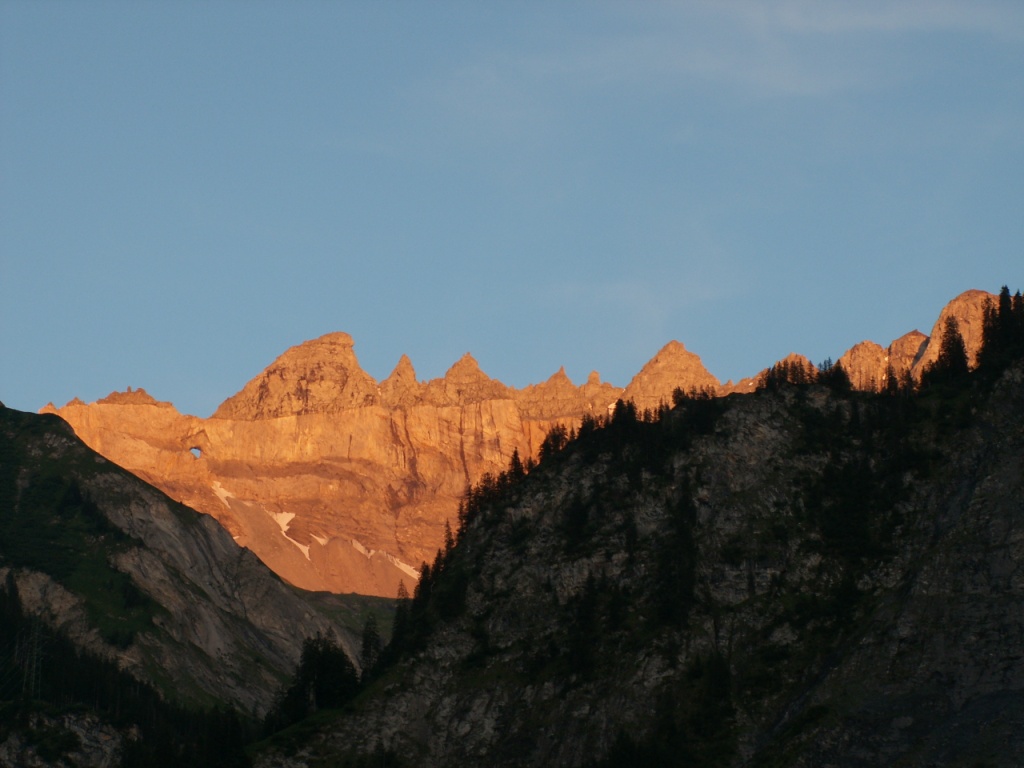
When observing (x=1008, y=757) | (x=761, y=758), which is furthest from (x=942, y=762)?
(x=761, y=758)

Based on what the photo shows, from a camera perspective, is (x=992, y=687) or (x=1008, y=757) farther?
(x=992, y=687)

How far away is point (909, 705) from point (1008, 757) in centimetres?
1626

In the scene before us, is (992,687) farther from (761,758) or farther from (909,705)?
(761,758)

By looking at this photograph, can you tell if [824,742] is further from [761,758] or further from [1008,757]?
[1008,757]

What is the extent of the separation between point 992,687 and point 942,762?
13.8 metres

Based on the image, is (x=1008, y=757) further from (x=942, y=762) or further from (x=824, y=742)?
(x=824, y=742)

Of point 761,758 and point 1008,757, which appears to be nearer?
point 1008,757

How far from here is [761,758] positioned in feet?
655

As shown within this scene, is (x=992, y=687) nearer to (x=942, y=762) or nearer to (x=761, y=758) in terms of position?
(x=942, y=762)

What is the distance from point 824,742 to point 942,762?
13.3 meters

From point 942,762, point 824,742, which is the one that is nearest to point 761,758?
point 824,742

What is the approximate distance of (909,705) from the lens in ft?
654

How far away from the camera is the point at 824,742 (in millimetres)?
195750

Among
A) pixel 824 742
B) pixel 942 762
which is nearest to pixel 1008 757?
pixel 942 762
